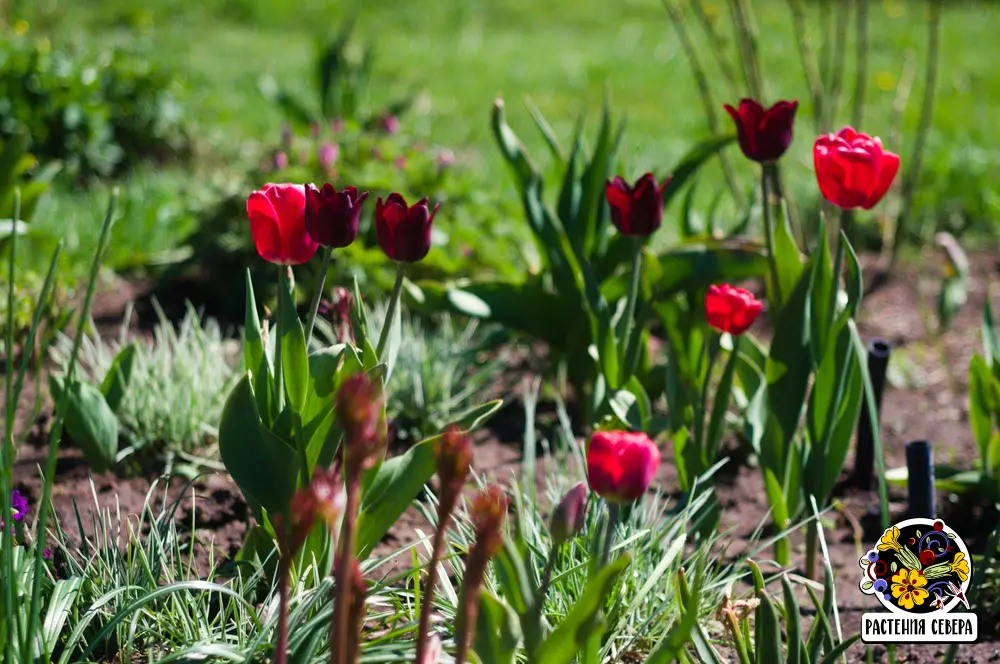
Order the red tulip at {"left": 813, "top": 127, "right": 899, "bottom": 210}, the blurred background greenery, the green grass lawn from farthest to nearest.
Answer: the green grass lawn
the blurred background greenery
the red tulip at {"left": 813, "top": 127, "right": 899, "bottom": 210}

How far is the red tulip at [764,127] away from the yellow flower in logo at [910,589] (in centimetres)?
74

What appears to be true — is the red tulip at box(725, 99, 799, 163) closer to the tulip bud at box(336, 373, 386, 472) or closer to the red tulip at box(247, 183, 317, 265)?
the red tulip at box(247, 183, 317, 265)

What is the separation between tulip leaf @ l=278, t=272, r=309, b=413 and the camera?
1562 millimetres

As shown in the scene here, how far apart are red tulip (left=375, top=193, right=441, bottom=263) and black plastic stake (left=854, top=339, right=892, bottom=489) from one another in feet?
3.66

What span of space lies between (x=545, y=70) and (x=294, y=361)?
20.8ft

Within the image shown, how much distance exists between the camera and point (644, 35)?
9188 mm

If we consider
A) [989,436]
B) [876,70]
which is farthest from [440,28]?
[989,436]

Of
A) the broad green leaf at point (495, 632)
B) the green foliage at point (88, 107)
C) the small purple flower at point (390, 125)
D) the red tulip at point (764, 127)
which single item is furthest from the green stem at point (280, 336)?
the green foliage at point (88, 107)

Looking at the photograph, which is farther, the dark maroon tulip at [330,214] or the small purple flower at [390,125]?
the small purple flower at [390,125]

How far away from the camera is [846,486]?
244 cm

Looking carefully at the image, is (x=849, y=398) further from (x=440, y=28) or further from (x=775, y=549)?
(x=440, y=28)

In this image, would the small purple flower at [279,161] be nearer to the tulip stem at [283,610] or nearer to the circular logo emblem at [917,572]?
the circular logo emblem at [917,572]

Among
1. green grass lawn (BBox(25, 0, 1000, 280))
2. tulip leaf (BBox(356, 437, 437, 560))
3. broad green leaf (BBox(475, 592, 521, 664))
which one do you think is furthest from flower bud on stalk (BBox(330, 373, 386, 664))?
green grass lawn (BBox(25, 0, 1000, 280))

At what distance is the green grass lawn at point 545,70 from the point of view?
4914mm
